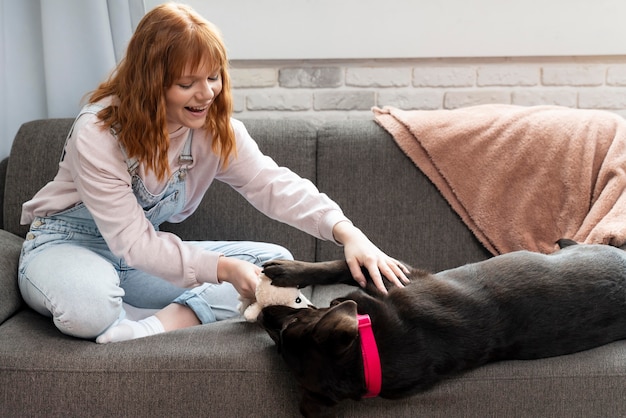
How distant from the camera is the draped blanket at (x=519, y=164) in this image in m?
2.04

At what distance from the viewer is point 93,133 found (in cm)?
164

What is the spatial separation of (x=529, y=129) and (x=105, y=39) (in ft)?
4.48

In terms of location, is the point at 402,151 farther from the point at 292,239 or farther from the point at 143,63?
the point at 143,63

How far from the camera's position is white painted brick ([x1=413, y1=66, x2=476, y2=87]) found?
2.55 m

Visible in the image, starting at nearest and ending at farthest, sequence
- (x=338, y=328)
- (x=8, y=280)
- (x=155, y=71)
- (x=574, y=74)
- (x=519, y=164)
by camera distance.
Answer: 1. (x=338, y=328)
2. (x=155, y=71)
3. (x=8, y=280)
4. (x=519, y=164)
5. (x=574, y=74)

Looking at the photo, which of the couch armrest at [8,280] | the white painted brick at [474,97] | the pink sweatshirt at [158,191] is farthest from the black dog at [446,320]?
the white painted brick at [474,97]

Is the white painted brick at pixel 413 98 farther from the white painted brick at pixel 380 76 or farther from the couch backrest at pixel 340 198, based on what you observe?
the couch backrest at pixel 340 198

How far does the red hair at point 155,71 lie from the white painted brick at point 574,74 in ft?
4.37

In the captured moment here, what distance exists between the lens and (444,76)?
2557 mm

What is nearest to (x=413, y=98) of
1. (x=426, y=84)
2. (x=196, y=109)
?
(x=426, y=84)

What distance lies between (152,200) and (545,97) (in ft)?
4.92

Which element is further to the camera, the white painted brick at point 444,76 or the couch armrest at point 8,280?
the white painted brick at point 444,76

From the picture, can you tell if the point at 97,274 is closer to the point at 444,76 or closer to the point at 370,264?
the point at 370,264

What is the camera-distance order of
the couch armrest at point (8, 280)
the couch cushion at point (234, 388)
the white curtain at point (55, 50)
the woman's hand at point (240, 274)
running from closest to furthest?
the couch cushion at point (234, 388)
the woman's hand at point (240, 274)
the couch armrest at point (8, 280)
the white curtain at point (55, 50)
